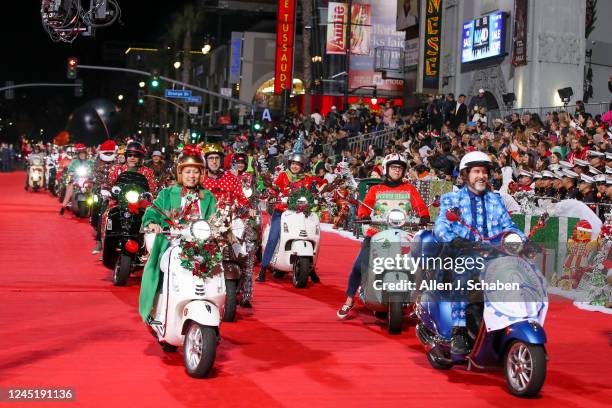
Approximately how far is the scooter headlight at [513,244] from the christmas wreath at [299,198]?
735 centimetres

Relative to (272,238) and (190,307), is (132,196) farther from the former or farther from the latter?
(190,307)

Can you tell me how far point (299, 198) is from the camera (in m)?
15.8

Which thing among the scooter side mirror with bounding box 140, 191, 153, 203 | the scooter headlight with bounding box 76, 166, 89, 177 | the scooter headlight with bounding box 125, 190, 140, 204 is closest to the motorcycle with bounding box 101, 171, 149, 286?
the scooter headlight with bounding box 125, 190, 140, 204

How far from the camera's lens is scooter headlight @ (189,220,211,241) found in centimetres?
911

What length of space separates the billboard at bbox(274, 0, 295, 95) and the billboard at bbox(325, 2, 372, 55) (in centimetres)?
452

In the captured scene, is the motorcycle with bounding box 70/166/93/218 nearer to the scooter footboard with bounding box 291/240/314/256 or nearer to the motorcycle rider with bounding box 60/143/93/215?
the motorcycle rider with bounding box 60/143/93/215

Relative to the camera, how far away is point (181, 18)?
Result: 77.5m

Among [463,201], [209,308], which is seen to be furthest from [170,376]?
[463,201]

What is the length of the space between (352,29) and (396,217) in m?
39.9

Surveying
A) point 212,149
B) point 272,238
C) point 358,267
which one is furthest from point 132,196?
point 358,267

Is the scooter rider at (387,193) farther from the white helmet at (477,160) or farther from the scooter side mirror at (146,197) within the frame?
the scooter side mirror at (146,197)

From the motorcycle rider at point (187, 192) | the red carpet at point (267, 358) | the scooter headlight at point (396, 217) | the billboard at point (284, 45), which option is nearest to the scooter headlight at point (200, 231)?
the motorcycle rider at point (187, 192)

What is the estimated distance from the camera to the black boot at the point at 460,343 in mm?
8977

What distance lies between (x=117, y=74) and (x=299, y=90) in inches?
3126
